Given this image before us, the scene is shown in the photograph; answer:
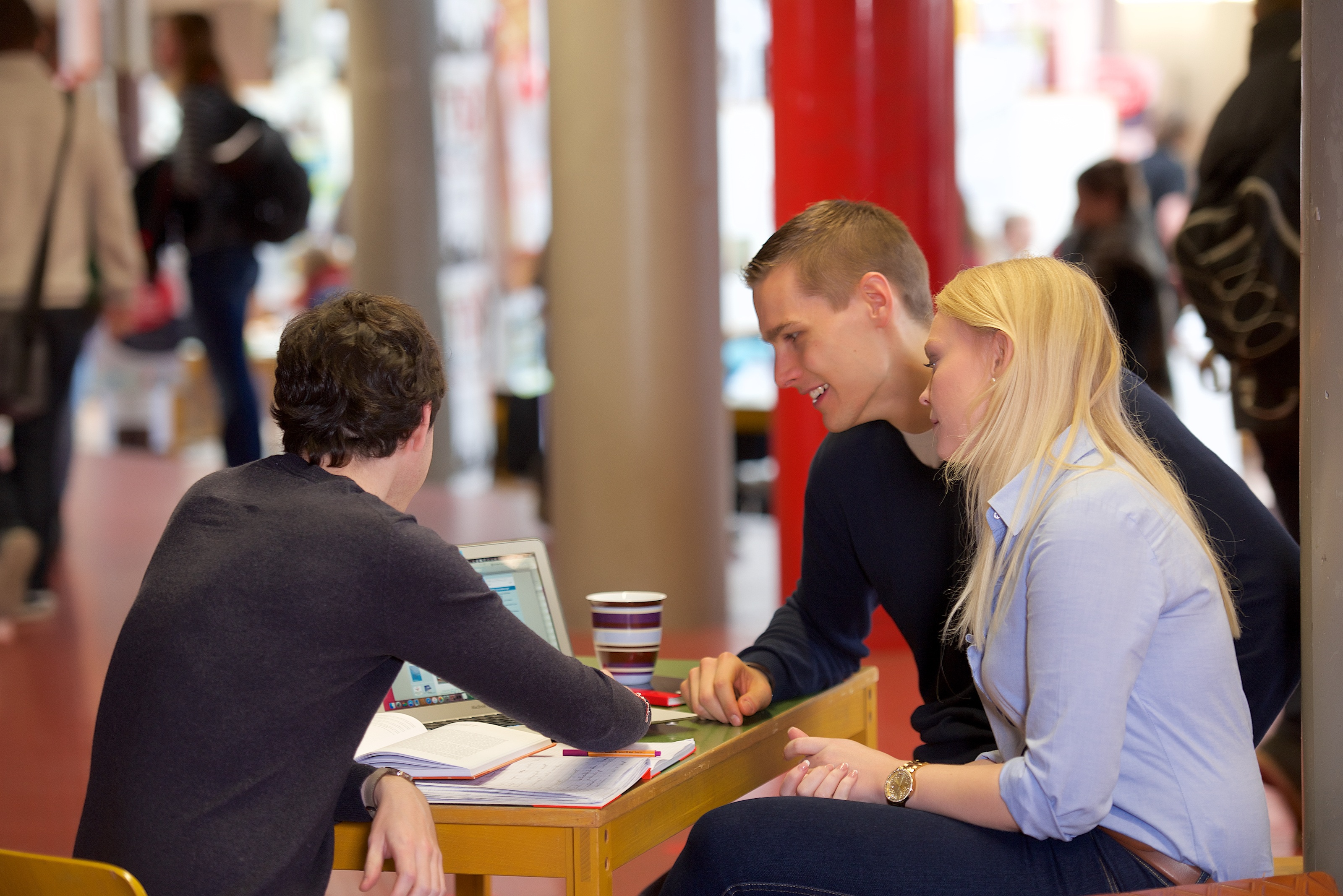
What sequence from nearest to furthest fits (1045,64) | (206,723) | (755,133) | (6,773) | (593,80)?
(206,723)
(6,773)
(593,80)
(755,133)
(1045,64)

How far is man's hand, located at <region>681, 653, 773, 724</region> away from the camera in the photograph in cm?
176

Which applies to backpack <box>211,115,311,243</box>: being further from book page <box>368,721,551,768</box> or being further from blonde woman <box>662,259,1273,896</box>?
blonde woman <box>662,259,1273,896</box>

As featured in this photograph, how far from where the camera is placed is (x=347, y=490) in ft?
4.55

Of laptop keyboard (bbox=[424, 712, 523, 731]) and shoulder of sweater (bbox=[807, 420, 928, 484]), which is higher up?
shoulder of sweater (bbox=[807, 420, 928, 484])

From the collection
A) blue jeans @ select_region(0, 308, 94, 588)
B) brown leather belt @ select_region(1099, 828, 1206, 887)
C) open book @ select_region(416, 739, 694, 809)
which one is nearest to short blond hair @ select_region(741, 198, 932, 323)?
open book @ select_region(416, 739, 694, 809)

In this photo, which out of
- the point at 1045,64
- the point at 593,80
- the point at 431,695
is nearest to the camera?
the point at 431,695

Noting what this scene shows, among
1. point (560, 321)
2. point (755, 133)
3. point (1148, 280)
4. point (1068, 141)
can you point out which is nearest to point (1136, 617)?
point (560, 321)

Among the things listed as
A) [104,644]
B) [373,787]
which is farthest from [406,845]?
[104,644]

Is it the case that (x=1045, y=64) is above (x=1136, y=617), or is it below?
above

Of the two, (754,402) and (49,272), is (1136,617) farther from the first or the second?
(754,402)

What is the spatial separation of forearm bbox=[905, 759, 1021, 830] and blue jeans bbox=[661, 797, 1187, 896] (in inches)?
0.6

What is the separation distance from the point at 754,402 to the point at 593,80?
5074 mm

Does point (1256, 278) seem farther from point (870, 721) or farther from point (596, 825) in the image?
point (596, 825)

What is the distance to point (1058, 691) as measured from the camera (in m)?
1.36
